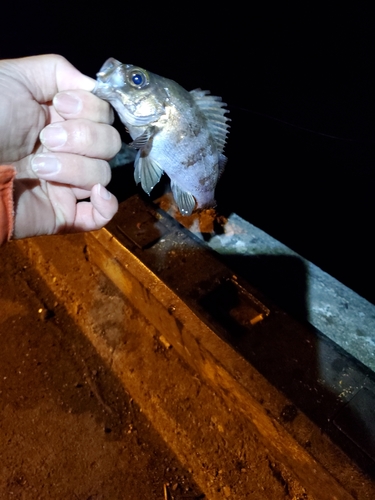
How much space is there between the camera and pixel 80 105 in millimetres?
1883

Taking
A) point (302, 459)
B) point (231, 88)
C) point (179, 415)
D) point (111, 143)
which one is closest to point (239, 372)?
point (302, 459)

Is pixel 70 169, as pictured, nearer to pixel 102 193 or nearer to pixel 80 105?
pixel 102 193

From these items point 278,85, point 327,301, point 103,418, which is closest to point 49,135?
point 103,418

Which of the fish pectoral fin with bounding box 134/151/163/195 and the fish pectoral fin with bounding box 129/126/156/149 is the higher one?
the fish pectoral fin with bounding box 129/126/156/149

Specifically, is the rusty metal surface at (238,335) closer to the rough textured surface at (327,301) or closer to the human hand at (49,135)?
the rough textured surface at (327,301)

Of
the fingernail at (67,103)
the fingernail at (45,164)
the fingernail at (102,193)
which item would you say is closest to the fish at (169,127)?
the fingernail at (67,103)

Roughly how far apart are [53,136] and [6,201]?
1.33ft

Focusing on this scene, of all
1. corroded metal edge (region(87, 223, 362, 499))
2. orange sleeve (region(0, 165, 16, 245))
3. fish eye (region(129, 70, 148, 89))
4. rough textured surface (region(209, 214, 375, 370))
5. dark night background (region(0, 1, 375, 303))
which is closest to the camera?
orange sleeve (region(0, 165, 16, 245))

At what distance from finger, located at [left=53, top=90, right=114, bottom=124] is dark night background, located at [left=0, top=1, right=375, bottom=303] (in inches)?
68.9

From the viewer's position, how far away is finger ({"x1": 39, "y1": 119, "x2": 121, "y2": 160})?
6.05ft

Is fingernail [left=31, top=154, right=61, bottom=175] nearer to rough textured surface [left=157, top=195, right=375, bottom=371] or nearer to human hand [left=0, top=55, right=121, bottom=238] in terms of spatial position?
human hand [left=0, top=55, right=121, bottom=238]

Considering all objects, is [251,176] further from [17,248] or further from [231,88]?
[17,248]

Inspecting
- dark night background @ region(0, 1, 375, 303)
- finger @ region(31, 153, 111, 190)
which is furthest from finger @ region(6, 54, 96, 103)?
dark night background @ region(0, 1, 375, 303)

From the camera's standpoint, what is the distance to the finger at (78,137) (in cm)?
184
